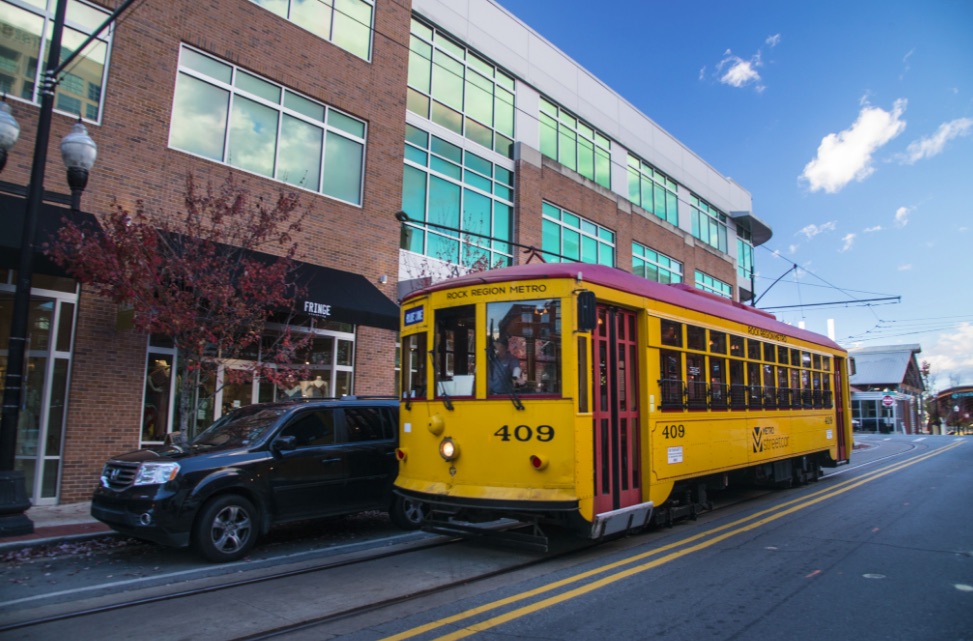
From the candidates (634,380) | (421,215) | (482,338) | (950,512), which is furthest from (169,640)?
(421,215)

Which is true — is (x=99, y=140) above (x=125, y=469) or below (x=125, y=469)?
above

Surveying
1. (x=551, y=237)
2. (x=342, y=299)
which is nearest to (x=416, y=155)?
(x=342, y=299)

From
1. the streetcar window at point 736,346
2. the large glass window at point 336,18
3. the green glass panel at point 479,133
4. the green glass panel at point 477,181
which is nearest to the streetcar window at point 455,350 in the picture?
the streetcar window at point 736,346

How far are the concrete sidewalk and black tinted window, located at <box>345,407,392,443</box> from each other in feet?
10.6

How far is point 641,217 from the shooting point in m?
27.2

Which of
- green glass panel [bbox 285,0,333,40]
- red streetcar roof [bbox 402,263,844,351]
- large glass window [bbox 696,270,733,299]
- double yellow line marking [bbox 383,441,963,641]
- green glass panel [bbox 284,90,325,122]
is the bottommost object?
double yellow line marking [bbox 383,441,963,641]

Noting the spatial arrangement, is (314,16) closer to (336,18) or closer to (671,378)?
(336,18)

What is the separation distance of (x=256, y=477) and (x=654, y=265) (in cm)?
2309

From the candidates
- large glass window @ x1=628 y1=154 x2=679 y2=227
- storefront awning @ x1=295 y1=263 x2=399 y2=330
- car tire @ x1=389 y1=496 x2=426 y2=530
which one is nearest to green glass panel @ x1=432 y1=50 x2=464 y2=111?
storefront awning @ x1=295 y1=263 x2=399 y2=330

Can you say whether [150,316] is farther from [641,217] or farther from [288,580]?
[641,217]

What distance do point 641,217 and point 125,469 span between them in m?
23.3

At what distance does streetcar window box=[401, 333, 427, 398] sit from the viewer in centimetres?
747

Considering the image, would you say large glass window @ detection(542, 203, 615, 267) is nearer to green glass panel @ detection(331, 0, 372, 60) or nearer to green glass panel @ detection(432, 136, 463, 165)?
green glass panel @ detection(432, 136, 463, 165)

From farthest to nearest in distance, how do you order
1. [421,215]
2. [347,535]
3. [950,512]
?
[421,215] < [950,512] < [347,535]
